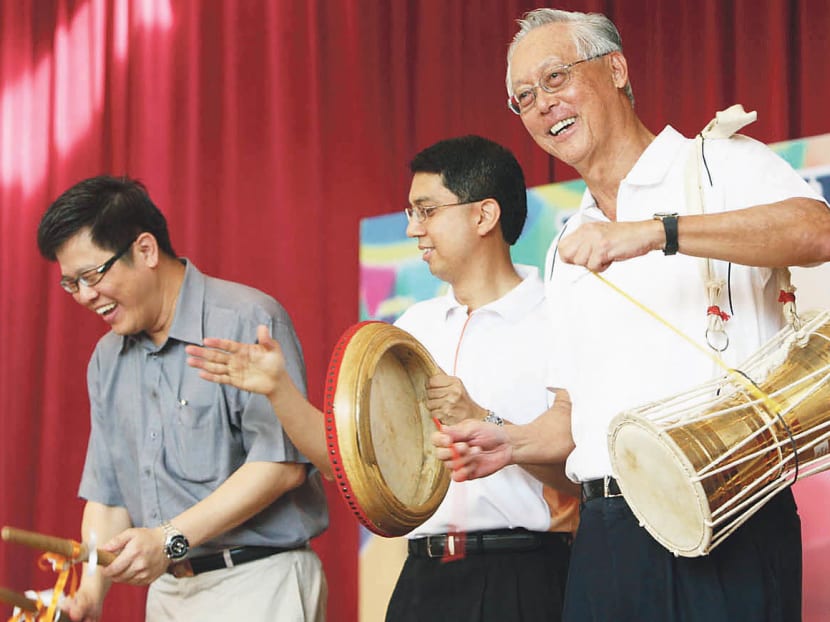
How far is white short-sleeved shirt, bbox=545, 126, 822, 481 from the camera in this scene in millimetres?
1865

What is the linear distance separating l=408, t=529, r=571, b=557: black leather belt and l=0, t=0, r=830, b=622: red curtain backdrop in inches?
60.5

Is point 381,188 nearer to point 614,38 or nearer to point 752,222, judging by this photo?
point 614,38

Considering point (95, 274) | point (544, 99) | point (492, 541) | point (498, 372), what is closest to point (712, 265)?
point (544, 99)

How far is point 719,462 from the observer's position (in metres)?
1.63

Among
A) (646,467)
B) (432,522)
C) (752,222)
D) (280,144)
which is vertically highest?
(280,144)

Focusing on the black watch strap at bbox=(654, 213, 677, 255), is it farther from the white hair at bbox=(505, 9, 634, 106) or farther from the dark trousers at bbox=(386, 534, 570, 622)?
the dark trousers at bbox=(386, 534, 570, 622)

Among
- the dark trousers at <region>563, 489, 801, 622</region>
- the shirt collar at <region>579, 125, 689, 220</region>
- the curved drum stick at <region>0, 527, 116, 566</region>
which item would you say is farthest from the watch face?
→ the shirt collar at <region>579, 125, 689, 220</region>

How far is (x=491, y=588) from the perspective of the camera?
7.97ft

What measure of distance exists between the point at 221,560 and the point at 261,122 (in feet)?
7.45

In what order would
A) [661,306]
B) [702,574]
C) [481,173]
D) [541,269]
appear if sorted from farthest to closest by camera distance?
1. [541,269]
2. [481,173]
3. [661,306]
4. [702,574]

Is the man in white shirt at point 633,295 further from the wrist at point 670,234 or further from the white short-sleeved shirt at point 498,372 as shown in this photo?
the white short-sleeved shirt at point 498,372

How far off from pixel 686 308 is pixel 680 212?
0.17 m

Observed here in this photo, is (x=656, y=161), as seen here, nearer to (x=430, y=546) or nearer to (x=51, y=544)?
(x=430, y=546)

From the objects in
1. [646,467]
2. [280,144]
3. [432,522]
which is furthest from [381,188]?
[646,467]
